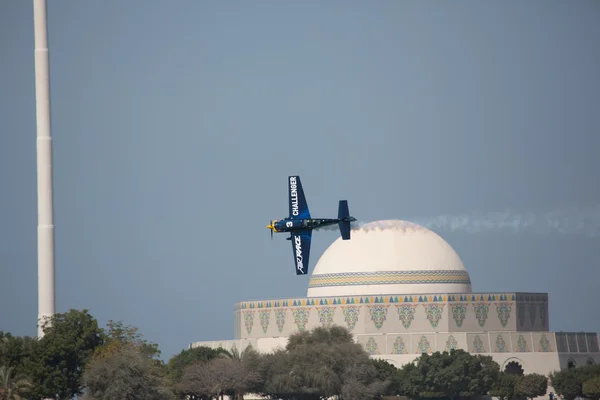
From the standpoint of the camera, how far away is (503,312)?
133 metres

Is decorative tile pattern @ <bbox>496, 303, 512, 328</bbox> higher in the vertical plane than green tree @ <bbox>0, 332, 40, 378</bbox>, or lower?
higher

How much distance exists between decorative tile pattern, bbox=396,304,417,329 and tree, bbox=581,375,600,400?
17746mm

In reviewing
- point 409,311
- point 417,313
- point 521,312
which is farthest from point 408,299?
point 521,312

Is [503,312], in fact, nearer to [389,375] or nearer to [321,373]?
[389,375]

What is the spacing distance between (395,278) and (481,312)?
8.43 metres

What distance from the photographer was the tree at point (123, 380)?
9769cm

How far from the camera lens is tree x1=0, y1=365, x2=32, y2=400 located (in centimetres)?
9381

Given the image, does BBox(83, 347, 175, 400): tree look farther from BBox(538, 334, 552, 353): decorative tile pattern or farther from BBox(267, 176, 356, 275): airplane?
BBox(538, 334, 552, 353): decorative tile pattern

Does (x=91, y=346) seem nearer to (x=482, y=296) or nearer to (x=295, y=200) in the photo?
(x=295, y=200)

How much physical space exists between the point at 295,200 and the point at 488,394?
37140mm

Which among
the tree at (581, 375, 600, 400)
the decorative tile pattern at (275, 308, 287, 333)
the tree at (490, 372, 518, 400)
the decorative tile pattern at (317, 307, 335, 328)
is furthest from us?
the decorative tile pattern at (275, 308, 287, 333)

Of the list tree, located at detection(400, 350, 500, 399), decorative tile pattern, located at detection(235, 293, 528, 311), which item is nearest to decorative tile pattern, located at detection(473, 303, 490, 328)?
decorative tile pattern, located at detection(235, 293, 528, 311)

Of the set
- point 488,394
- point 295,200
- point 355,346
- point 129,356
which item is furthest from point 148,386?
point 488,394

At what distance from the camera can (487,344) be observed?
13025 centimetres
